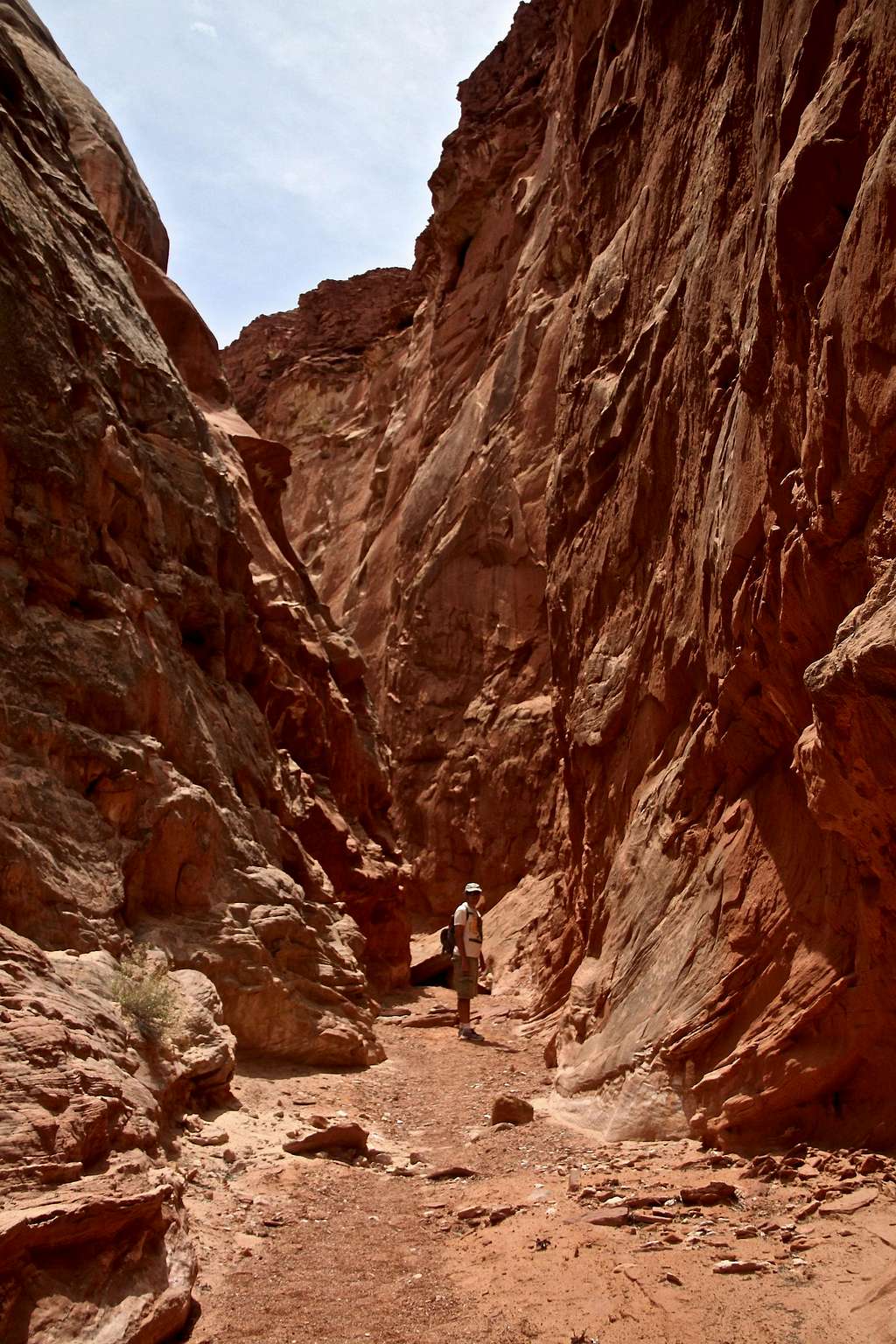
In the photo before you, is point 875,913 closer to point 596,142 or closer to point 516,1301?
point 516,1301

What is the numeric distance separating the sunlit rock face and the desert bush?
10.4 ft

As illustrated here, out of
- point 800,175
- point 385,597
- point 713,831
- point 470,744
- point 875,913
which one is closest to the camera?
point 875,913

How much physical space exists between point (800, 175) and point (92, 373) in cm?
663

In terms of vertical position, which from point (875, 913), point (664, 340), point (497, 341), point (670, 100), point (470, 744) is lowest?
point (875, 913)

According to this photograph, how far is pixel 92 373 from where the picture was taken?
10.2 metres

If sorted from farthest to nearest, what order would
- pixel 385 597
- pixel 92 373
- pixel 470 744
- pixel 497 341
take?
pixel 385 597, pixel 497 341, pixel 470 744, pixel 92 373

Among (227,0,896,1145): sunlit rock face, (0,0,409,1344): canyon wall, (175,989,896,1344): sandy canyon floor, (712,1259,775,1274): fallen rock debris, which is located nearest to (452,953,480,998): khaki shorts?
(227,0,896,1145): sunlit rock face

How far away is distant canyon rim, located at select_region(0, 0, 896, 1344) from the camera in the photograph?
216 inches

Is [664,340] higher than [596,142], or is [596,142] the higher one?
[596,142]

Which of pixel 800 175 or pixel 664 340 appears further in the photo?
pixel 664 340

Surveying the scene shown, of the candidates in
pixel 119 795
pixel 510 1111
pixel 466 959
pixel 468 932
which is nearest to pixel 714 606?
pixel 510 1111

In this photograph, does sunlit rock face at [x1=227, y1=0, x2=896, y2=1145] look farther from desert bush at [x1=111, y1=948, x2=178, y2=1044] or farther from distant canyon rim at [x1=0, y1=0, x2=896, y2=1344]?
desert bush at [x1=111, y1=948, x2=178, y2=1044]

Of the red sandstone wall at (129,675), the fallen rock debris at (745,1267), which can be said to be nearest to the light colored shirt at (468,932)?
the red sandstone wall at (129,675)

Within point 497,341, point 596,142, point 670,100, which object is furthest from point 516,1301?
point 497,341
